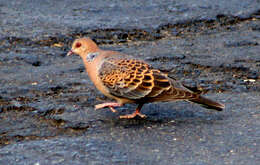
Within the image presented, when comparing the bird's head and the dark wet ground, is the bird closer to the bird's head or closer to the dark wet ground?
the dark wet ground

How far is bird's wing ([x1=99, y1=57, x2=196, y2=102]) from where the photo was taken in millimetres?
4691

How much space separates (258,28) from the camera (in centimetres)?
741

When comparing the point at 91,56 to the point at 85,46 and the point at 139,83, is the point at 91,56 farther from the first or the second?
the point at 139,83

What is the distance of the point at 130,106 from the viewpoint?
527 centimetres

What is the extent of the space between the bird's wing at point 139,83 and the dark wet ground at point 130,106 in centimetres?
25

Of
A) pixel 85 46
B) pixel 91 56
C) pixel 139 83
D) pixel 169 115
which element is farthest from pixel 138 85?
pixel 85 46

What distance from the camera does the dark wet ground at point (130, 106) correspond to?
163 inches

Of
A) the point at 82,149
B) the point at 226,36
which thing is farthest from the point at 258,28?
the point at 82,149

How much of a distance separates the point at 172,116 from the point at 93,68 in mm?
876

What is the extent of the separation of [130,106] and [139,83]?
61 centimetres

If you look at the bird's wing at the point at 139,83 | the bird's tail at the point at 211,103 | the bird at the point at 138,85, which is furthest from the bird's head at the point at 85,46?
the bird's tail at the point at 211,103

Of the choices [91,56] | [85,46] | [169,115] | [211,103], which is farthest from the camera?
[85,46]

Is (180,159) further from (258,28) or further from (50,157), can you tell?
(258,28)

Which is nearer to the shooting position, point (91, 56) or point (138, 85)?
point (138, 85)
